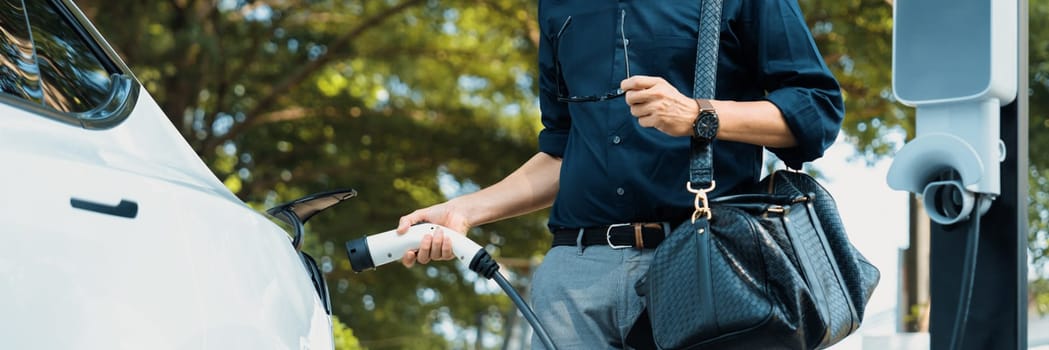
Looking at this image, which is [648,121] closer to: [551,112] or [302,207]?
[551,112]

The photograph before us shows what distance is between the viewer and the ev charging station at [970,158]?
2.22 metres

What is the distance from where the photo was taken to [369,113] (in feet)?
41.1

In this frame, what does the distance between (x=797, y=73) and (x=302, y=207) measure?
0.90 m

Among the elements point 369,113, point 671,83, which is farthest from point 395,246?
point 369,113

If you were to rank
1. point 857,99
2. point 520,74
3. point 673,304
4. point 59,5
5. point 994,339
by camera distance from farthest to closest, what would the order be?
point 520,74
point 857,99
point 994,339
point 673,304
point 59,5

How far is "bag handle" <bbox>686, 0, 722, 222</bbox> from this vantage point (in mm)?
2143

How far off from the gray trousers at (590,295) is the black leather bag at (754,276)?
0.12 m

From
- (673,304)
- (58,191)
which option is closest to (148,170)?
(58,191)

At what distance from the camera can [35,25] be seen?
1768mm

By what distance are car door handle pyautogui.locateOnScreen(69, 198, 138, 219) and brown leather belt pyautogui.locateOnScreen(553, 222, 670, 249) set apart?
98 cm

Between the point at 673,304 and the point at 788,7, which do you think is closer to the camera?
the point at 673,304

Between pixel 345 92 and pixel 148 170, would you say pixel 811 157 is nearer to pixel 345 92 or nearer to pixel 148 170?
pixel 148 170

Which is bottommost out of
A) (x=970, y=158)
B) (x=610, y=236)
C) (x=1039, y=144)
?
(x=1039, y=144)

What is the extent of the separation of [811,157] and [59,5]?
1.22 m
